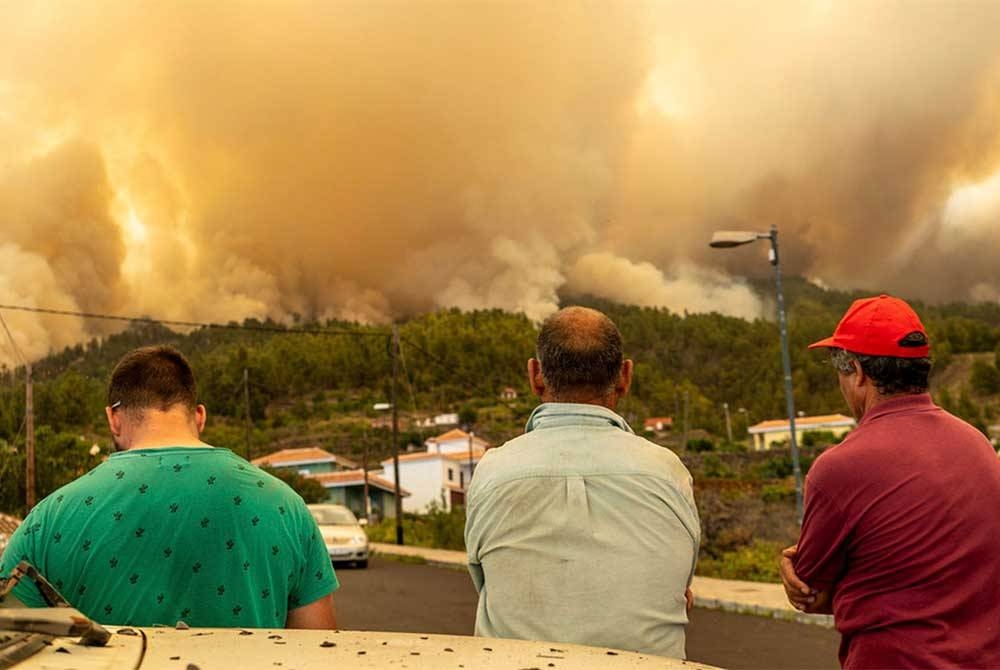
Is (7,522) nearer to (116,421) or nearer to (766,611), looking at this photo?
(116,421)

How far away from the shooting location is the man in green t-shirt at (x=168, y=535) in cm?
314

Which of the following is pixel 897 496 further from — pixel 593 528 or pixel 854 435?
pixel 593 528

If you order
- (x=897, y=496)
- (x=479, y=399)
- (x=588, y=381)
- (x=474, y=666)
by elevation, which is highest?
(x=479, y=399)

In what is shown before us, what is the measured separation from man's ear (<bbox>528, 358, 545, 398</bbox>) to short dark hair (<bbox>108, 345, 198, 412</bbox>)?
95 centimetres

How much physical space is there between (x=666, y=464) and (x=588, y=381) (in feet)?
1.06

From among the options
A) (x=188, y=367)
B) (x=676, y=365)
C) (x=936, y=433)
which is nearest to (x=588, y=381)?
(x=936, y=433)

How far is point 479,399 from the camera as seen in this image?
158375 mm

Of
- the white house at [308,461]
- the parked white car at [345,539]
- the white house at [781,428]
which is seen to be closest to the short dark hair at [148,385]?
the parked white car at [345,539]

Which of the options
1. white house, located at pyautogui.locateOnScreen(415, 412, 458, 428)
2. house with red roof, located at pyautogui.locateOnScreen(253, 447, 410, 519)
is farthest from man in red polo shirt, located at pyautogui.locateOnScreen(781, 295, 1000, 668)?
white house, located at pyautogui.locateOnScreen(415, 412, 458, 428)

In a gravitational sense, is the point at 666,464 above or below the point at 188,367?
below

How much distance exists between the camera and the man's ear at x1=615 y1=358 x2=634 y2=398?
3291mm

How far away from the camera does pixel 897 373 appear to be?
3303 millimetres

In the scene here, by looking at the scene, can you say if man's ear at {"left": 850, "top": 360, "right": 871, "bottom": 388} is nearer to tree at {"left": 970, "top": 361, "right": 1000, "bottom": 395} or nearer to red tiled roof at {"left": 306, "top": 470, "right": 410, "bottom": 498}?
red tiled roof at {"left": 306, "top": 470, "right": 410, "bottom": 498}

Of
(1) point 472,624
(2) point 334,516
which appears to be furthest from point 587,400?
(2) point 334,516
